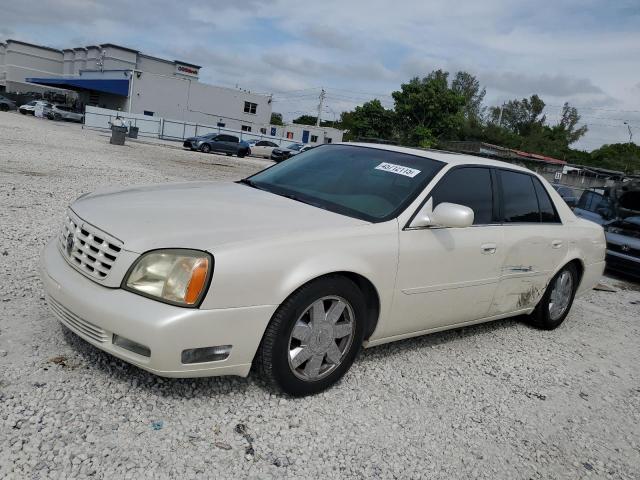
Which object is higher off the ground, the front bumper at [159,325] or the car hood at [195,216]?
the car hood at [195,216]

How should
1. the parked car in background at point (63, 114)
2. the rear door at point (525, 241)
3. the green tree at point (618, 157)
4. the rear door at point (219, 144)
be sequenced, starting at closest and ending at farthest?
the rear door at point (525, 241), the rear door at point (219, 144), the parked car in background at point (63, 114), the green tree at point (618, 157)

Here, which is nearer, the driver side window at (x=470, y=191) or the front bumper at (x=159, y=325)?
the front bumper at (x=159, y=325)

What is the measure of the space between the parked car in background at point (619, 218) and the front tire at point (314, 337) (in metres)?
7.29

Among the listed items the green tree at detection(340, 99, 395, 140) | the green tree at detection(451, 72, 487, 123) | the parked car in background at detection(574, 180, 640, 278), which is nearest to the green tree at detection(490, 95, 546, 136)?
the green tree at detection(451, 72, 487, 123)

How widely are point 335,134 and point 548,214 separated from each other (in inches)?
2477

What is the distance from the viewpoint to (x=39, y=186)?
9383mm

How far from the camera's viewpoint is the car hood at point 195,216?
9.48 ft

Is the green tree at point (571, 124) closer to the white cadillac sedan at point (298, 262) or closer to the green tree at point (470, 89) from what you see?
the green tree at point (470, 89)

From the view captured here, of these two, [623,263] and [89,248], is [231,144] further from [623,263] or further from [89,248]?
[89,248]

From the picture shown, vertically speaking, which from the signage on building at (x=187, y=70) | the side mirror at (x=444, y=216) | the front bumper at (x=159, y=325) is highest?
the signage on building at (x=187, y=70)

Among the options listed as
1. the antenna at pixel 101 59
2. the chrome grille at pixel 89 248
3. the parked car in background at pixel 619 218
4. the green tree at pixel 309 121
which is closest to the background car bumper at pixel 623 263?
the parked car in background at pixel 619 218

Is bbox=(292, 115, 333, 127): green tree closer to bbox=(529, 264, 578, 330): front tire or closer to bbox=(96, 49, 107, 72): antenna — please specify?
bbox=(96, 49, 107, 72): antenna

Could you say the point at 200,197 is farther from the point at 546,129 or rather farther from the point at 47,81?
the point at 546,129

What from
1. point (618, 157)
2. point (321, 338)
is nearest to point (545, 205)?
point (321, 338)
